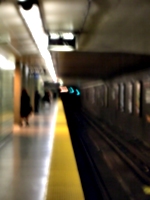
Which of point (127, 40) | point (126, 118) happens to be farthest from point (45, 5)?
point (126, 118)

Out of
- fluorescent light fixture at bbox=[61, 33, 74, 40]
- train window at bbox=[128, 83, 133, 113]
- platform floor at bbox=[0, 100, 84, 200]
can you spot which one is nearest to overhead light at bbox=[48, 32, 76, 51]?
fluorescent light fixture at bbox=[61, 33, 74, 40]

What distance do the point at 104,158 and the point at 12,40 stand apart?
475cm

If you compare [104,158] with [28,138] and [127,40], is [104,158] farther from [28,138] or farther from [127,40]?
[127,40]

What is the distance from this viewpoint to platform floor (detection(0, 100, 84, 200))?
15.7ft

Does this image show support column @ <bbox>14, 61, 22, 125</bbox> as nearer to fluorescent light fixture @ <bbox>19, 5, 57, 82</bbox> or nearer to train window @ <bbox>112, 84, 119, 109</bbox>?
fluorescent light fixture @ <bbox>19, 5, 57, 82</bbox>

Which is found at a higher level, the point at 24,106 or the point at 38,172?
the point at 24,106

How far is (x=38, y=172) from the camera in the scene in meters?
8.15

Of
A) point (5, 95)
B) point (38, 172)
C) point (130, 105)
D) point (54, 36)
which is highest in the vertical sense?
point (54, 36)

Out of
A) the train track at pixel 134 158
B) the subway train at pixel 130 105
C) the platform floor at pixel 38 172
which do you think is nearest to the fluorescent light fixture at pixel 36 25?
the platform floor at pixel 38 172

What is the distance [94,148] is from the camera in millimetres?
18375

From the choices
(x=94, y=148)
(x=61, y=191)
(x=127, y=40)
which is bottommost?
(x=94, y=148)

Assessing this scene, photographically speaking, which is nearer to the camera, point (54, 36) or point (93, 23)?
point (93, 23)

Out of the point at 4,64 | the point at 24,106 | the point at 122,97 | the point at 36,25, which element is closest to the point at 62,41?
the point at 4,64

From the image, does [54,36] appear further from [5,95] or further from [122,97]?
[122,97]
